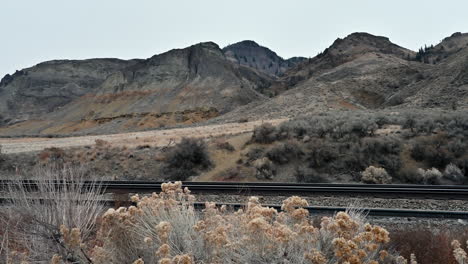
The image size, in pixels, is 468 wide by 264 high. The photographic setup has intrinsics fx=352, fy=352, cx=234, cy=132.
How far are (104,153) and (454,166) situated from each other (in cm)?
1990

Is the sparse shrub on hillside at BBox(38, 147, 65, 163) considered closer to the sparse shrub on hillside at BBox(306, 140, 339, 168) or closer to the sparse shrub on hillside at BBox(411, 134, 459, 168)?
the sparse shrub on hillside at BBox(306, 140, 339, 168)

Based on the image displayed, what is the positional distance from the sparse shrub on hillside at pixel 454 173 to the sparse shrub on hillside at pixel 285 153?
6.51 metres

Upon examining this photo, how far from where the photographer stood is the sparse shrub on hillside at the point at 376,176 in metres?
15.1

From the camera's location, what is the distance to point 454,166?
595 inches

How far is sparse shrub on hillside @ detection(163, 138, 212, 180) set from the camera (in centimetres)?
1927

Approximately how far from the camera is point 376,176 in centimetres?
1520

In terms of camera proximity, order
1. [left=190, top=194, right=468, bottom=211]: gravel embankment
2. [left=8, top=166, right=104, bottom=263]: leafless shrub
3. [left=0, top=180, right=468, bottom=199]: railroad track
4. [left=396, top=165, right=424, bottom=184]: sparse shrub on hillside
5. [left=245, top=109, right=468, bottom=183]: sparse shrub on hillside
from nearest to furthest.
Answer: [left=8, top=166, right=104, bottom=263]: leafless shrub
[left=190, top=194, right=468, bottom=211]: gravel embankment
[left=0, top=180, right=468, bottom=199]: railroad track
[left=396, top=165, right=424, bottom=184]: sparse shrub on hillside
[left=245, top=109, right=468, bottom=183]: sparse shrub on hillside

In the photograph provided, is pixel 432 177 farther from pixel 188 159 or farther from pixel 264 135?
pixel 188 159

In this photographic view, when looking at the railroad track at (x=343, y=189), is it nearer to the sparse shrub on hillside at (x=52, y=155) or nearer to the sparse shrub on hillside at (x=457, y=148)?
the sparse shrub on hillside at (x=457, y=148)

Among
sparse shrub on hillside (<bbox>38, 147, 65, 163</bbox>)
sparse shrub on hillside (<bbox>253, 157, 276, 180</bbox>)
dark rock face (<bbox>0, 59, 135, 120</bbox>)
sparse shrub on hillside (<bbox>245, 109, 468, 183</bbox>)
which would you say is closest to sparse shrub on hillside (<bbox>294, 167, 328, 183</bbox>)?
sparse shrub on hillside (<bbox>245, 109, 468, 183</bbox>)

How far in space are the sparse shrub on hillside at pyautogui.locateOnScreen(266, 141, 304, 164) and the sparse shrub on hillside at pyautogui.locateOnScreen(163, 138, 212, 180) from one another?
3607mm

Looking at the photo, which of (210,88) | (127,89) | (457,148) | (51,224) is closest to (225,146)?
(457,148)

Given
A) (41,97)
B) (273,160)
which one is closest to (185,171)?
(273,160)

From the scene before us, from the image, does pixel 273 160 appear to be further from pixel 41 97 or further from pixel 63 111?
pixel 41 97
